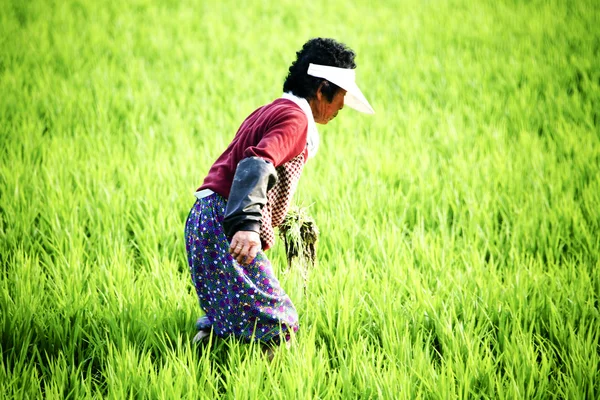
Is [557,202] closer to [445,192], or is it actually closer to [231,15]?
[445,192]

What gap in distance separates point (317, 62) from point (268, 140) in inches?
13.8

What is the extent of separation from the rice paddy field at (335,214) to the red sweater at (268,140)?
57cm

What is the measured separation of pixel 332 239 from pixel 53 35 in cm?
461

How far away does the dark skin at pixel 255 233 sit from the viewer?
135 centimetres

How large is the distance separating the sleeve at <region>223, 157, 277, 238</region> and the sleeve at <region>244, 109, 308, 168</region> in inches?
1.5

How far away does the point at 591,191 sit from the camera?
2846 mm

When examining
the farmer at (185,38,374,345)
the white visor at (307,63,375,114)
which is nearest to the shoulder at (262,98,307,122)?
the farmer at (185,38,374,345)

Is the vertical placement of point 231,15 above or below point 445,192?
above

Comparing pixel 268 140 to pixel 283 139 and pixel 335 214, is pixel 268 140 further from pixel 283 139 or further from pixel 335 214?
pixel 335 214

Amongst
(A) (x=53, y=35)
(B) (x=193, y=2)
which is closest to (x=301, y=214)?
(A) (x=53, y=35)

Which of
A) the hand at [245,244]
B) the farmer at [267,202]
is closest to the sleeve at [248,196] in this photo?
the hand at [245,244]

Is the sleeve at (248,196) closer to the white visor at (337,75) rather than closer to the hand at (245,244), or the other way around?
the hand at (245,244)

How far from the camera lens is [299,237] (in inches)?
72.9

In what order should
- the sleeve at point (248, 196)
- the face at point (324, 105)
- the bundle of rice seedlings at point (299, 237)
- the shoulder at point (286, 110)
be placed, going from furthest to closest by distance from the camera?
the bundle of rice seedlings at point (299, 237) → the face at point (324, 105) → the shoulder at point (286, 110) → the sleeve at point (248, 196)
